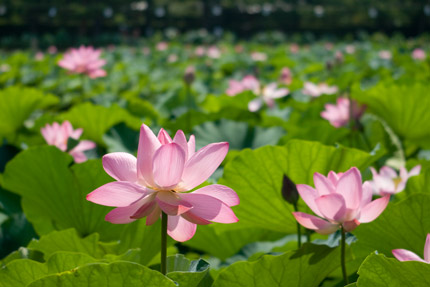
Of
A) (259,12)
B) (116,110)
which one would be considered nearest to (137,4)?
(259,12)

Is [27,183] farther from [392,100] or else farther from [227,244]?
[392,100]

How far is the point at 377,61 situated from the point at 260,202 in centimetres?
342

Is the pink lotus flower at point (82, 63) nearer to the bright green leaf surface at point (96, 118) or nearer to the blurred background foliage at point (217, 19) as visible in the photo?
the bright green leaf surface at point (96, 118)

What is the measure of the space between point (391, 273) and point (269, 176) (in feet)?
1.21

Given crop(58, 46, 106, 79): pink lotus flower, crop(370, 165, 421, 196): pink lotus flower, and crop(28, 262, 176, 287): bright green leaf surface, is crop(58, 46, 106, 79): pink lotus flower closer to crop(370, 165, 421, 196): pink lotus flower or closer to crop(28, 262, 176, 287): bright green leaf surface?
crop(370, 165, 421, 196): pink lotus flower

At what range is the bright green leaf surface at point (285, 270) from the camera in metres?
0.58

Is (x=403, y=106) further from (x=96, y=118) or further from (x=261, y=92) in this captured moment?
(x=96, y=118)

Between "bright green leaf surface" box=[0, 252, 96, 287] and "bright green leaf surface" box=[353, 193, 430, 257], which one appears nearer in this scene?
"bright green leaf surface" box=[0, 252, 96, 287]

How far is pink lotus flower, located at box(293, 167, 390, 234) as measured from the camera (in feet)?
2.08

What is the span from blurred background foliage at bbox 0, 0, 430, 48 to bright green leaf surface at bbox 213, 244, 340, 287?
660 inches

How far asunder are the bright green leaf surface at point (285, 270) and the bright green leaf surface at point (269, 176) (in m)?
0.21

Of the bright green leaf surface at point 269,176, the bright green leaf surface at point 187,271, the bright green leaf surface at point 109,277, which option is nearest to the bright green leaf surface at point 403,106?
the bright green leaf surface at point 269,176

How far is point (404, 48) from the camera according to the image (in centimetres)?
574

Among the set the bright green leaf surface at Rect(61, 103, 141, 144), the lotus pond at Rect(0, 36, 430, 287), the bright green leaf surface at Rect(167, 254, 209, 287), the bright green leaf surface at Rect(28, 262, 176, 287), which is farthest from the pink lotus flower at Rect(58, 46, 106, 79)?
the bright green leaf surface at Rect(28, 262, 176, 287)
